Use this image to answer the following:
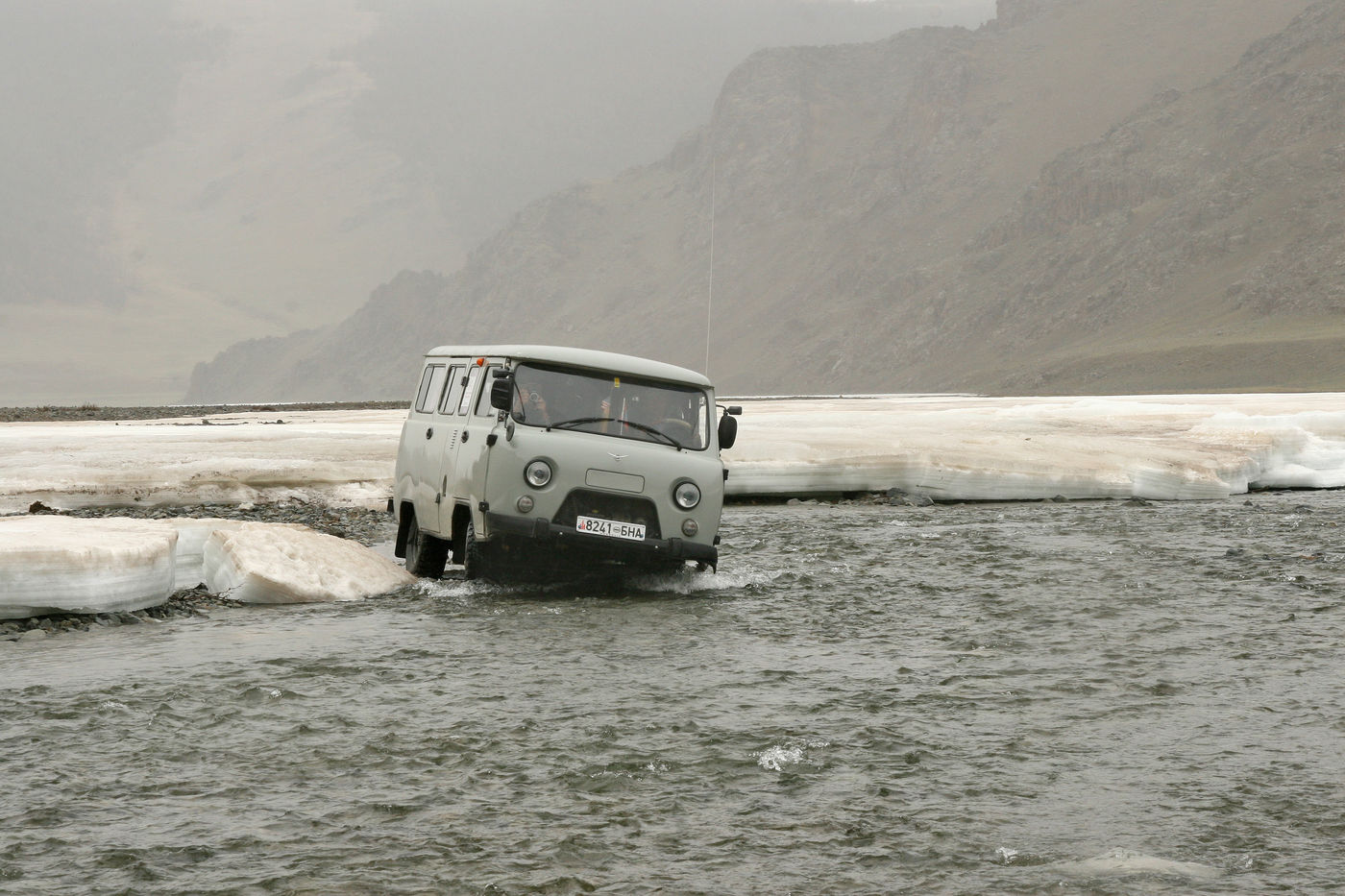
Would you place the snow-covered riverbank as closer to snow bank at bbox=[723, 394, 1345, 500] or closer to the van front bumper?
snow bank at bbox=[723, 394, 1345, 500]

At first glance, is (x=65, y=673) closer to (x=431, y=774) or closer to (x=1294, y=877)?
(x=431, y=774)

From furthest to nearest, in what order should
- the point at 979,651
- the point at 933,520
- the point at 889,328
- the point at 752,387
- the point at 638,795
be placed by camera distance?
the point at 752,387, the point at 889,328, the point at 933,520, the point at 979,651, the point at 638,795

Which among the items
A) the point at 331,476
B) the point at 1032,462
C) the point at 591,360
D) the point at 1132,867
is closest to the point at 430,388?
the point at 591,360

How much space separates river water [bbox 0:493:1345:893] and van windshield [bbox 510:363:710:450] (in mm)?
1472

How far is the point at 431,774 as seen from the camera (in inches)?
269

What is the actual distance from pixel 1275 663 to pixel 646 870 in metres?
5.65

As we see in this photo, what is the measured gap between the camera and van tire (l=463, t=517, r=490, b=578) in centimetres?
1184

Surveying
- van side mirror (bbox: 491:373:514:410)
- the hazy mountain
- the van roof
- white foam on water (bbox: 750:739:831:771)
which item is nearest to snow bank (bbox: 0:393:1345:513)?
the van roof

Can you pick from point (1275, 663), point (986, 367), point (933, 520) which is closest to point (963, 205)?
point (986, 367)

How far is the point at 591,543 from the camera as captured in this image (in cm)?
1153

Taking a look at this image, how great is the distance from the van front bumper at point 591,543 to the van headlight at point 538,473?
28 cm

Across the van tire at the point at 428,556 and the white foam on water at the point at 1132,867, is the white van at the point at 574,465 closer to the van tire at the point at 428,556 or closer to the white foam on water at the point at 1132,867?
the van tire at the point at 428,556

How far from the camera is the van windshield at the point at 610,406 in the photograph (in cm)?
1194

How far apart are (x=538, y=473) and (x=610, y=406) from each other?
105cm
